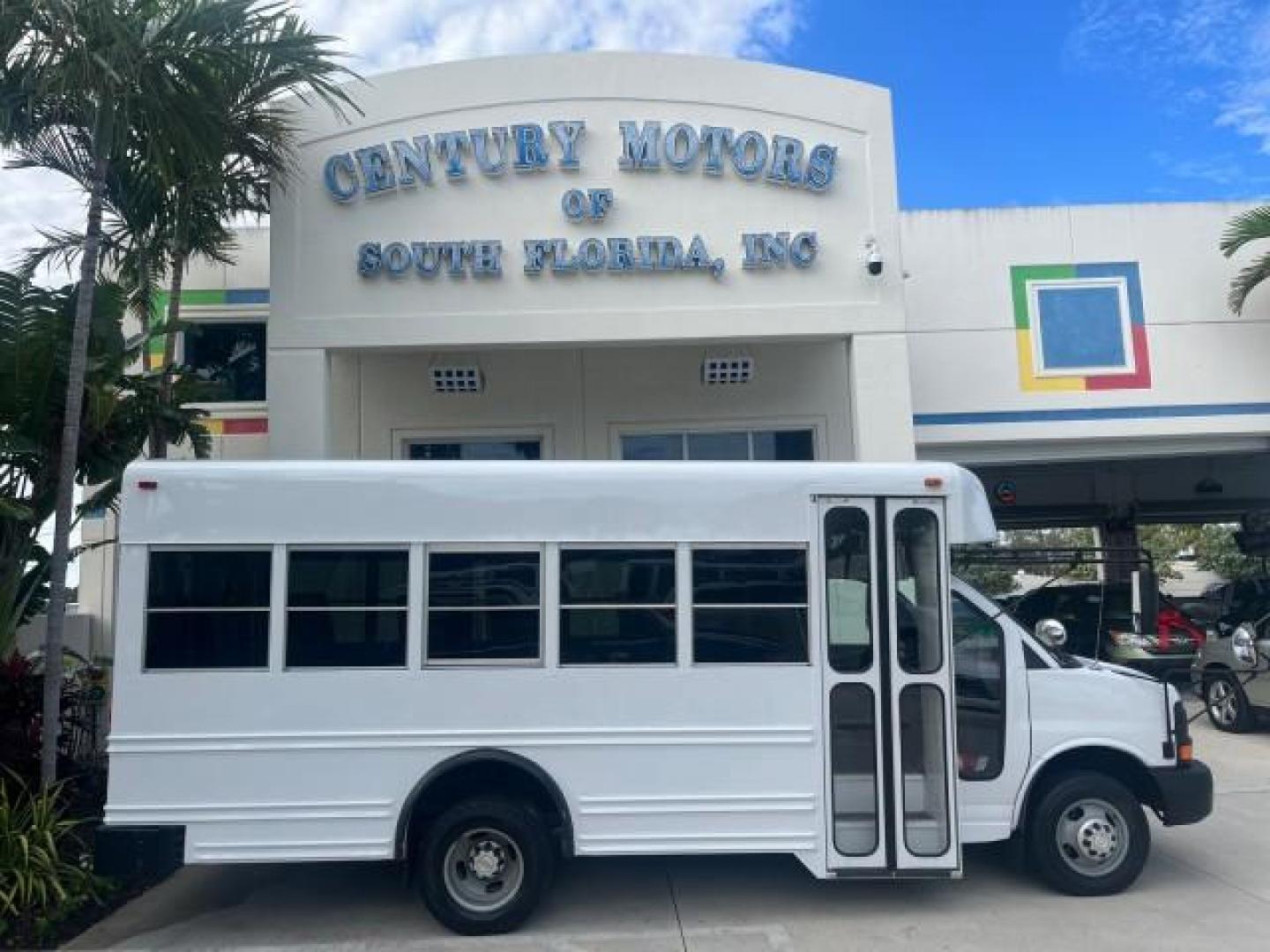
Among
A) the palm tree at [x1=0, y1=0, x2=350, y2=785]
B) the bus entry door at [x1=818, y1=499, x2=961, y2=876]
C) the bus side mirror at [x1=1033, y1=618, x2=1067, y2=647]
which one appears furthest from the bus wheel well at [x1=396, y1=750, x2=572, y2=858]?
the bus side mirror at [x1=1033, y1=618, x2=1067, y2=647]

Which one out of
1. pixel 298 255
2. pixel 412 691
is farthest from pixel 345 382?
pixel 412 691

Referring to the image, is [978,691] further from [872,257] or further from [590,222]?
[590,222]

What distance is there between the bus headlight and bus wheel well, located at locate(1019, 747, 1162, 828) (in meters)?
6.43

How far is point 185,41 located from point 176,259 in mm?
2580

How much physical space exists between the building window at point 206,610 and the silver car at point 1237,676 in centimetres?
1064

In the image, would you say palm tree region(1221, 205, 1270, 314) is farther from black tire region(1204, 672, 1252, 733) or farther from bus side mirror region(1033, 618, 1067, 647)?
bus side mirror region(1033, 618, 1067, 647)

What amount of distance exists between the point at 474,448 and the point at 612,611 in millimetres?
6406

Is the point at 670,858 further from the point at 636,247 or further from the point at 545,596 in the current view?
the point at 636,247

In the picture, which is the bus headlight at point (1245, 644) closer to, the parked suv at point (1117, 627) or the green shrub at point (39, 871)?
the parked suv at point (1117, 627)

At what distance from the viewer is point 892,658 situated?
230 inches

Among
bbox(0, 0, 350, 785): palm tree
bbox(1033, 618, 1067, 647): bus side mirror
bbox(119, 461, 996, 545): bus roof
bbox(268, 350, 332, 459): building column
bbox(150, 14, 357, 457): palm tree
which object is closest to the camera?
bbox(119, 461, 996, 545): bus roof

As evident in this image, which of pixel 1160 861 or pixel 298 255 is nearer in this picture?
pixel 1160 861

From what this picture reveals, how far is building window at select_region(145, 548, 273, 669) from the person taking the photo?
5.66 metres

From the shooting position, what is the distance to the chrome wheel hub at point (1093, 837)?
6094mm
